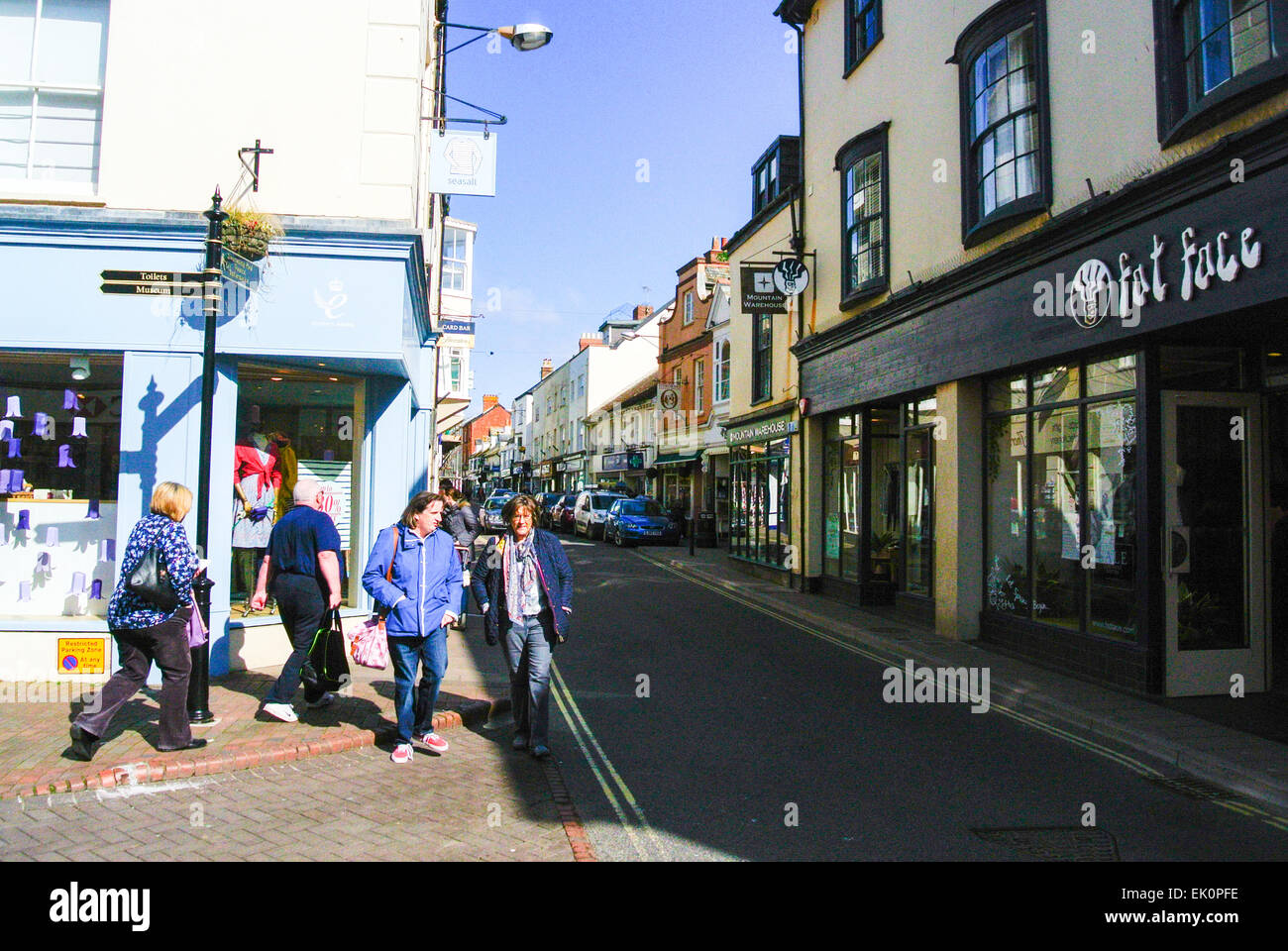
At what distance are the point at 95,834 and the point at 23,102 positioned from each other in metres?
7.14

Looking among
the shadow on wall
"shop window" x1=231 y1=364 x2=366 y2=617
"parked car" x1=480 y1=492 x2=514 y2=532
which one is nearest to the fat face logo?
"shop window" x1=231 y1=364 x2=366 y2=617

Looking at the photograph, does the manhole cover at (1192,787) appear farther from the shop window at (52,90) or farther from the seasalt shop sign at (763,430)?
the seasalt shop sign at (763,430)

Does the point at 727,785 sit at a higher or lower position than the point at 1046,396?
lower

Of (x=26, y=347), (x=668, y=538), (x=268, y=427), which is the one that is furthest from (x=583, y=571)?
(x=26, y=347)

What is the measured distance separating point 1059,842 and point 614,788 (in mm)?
2504

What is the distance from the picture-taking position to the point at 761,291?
53.4ft

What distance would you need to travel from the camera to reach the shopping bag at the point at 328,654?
22.1ft

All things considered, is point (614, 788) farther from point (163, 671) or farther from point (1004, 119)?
point (1004, 119)

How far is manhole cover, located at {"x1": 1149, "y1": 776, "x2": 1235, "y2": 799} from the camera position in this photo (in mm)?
5707

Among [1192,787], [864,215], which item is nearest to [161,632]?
[1192,787]

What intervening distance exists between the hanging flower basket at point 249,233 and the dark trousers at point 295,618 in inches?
122

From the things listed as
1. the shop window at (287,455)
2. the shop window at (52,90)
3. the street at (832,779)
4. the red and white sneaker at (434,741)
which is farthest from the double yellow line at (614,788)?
the shop window at (52,90)

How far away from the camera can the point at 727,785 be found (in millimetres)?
5613

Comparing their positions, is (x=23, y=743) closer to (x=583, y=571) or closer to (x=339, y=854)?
(x=339, y=854)
